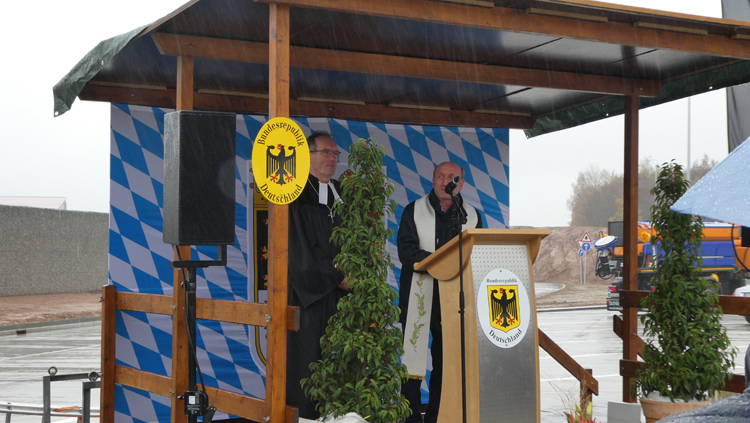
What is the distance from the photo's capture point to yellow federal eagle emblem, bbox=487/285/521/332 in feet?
14.4

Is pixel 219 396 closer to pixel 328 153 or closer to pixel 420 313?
pixel 420 313

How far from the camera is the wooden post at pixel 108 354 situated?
5.82 meters

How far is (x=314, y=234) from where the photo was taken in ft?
17.5

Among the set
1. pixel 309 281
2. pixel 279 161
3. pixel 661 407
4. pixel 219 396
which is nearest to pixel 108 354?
pixel 219 396

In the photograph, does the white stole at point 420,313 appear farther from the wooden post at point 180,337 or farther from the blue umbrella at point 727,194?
the blue umbrella at point 727,194

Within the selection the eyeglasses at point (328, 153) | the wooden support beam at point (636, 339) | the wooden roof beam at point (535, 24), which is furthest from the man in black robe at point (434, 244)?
the wooden support beam at point (636, 339)

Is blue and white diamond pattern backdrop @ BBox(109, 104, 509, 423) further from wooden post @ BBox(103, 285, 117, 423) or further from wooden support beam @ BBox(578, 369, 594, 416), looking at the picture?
wooden support beam @ BBox(578, 369, 594, 416)

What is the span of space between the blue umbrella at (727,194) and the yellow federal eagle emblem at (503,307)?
129 inches

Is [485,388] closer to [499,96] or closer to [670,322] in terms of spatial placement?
[670,322]

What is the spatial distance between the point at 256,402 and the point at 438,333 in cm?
189

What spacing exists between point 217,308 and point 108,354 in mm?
1812

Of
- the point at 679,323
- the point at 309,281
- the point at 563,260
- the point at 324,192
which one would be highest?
the point at 324,192

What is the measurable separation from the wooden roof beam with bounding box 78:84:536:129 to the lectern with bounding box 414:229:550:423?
2951mm

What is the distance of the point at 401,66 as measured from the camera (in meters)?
5.57
